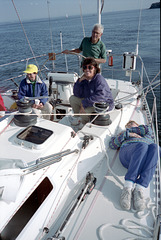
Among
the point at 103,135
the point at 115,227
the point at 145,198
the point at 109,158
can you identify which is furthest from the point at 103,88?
the point at 115,227

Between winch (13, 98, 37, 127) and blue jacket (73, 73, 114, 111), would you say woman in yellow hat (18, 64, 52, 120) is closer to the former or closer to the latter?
blue jacket (73, 73, 114, 111)

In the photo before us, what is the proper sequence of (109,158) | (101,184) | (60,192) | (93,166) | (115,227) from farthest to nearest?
(109,158), (93,166), (101,184), (60,192), (115,227)

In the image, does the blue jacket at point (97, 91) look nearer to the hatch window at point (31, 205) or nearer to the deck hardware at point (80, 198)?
the deck hardware at point (80, 198)

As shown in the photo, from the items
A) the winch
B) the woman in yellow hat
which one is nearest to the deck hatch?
the winch

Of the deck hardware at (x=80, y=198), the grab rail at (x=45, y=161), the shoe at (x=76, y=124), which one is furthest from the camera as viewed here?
the shoe at (x=76, y=124)

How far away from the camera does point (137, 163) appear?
87.9 inches

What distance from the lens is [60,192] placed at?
7.10 ft

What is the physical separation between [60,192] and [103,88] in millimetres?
1590

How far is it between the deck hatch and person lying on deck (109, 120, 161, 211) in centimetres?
97

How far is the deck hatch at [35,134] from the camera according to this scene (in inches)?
89.3

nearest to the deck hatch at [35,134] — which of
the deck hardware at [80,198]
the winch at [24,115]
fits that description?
the winch at [24,115]

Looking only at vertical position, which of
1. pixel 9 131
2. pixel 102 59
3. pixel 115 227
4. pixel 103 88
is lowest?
pixel 115 227

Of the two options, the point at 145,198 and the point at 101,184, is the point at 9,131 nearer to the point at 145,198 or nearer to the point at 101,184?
the point at 101,184

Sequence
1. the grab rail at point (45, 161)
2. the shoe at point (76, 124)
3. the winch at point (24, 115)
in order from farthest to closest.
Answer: the shoe at point (76, 124) → the winch at point (24, 115) → the grab rail at point (45, 161)
